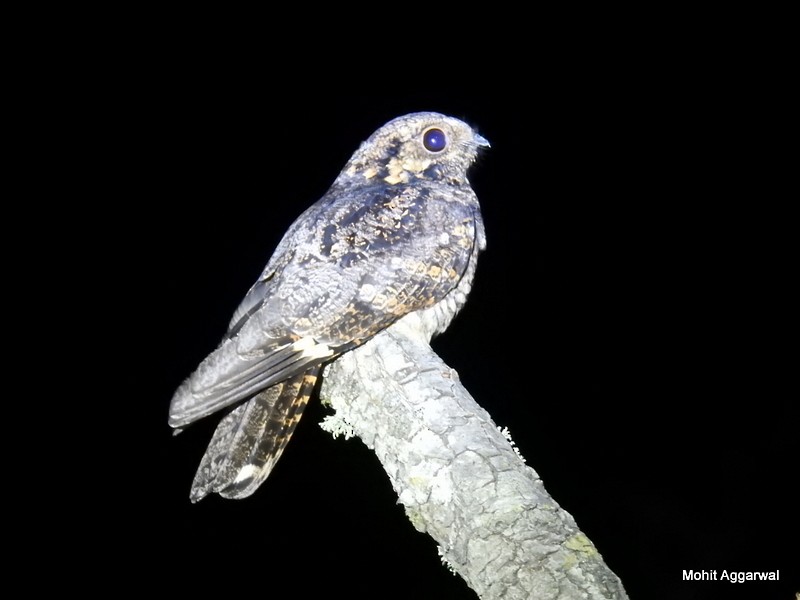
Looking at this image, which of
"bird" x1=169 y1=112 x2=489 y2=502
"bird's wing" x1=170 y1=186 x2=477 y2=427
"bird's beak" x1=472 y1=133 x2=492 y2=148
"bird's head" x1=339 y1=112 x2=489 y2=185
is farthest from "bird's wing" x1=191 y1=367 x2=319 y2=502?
"bird's beak" x1=472 y1=133 x2=492 y2=148

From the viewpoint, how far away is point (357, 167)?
9.52 ft

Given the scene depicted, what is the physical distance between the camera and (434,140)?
2.85 metres

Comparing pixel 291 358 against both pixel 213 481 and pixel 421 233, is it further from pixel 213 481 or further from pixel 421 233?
pixel 421 233

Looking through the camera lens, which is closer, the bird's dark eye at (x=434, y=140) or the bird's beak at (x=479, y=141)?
the bird's dark eye at (x=434, y=140)

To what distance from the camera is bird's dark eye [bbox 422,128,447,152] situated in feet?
9.36

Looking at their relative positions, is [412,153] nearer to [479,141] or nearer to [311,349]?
[479,141]

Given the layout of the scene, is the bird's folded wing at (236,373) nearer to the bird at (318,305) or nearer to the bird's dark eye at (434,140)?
the bird at (318,305)

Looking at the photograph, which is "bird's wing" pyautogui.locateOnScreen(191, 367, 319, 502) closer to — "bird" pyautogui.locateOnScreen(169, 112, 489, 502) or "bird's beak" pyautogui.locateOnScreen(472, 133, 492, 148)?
"bird" pyautogui.locateOnScreen(169, 112, 489, 502)

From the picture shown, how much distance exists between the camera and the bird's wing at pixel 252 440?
80.8 inches

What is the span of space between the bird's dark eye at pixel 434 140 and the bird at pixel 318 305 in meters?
0.27

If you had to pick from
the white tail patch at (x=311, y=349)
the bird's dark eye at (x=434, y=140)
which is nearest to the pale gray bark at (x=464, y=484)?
the white tail patch at (x=311, y=349)

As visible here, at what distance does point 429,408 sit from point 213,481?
0.86m

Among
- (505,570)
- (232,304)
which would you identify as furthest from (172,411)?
(232,304)

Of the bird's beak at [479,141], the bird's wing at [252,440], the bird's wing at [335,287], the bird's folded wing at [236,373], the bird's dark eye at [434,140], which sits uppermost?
the bird's dark eye at [434,140]
